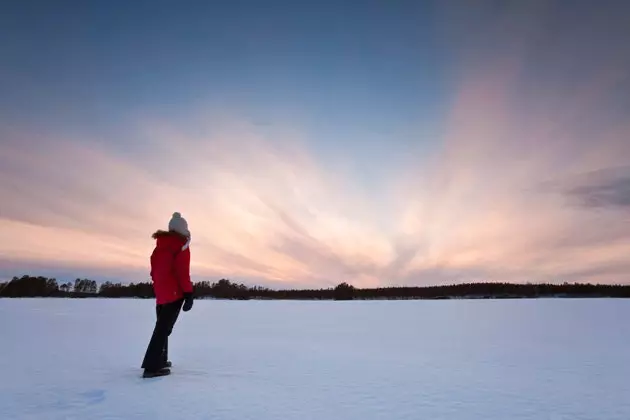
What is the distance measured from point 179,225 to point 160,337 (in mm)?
1373

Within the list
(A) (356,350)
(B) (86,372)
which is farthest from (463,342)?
(B) (86,372)

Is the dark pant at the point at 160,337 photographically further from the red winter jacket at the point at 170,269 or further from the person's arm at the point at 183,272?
the person's arm at the point at 183,272

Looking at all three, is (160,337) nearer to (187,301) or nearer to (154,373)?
(154,373)

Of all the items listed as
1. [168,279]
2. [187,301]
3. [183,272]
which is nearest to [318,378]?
[187,301]

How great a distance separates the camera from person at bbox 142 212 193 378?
555cm

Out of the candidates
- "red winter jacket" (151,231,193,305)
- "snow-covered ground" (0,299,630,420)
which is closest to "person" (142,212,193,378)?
"red winter jacket" (151,231,193,305)

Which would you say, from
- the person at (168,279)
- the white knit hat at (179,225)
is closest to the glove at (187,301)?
the person at (168,279)

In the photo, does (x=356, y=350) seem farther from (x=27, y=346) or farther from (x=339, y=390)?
(x=27, y=346)

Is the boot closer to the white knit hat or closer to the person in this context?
the person

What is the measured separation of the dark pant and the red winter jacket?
108 millimetres

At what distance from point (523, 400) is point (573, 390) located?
0.91 metres

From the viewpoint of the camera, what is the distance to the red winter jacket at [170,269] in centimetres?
562

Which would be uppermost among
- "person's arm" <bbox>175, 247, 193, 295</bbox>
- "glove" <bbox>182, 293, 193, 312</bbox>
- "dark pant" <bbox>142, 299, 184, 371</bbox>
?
"person's arm" <bbox>175, 247, 193, 295</bbox>

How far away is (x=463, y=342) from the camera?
912 cm
